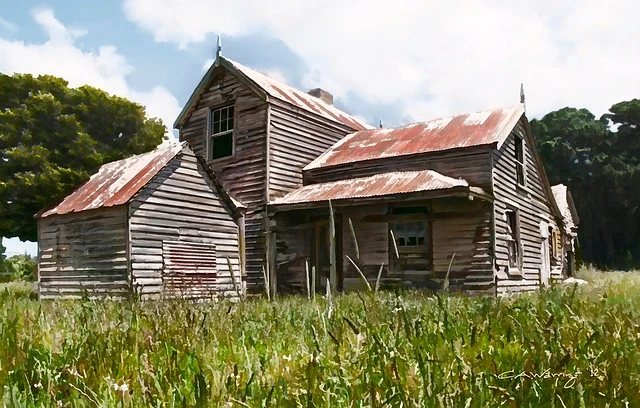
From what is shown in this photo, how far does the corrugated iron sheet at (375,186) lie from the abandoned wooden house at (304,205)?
0.24 feet

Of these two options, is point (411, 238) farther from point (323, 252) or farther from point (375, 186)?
point (323, 252)

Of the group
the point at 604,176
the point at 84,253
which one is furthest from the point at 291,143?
the point at 604,176

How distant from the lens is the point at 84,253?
46.4 feet

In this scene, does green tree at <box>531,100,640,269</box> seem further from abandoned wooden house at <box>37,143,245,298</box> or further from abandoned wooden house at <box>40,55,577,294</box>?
abandoned wooden house at <box>37,143,245,298</box>

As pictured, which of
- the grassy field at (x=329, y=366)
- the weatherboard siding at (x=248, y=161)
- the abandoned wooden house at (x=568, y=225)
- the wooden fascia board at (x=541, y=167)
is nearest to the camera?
the grassy field at (x=329, y=366)

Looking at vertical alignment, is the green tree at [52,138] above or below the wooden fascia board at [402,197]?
above

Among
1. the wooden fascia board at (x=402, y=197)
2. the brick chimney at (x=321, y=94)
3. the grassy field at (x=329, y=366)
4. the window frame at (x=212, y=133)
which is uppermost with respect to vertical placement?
the brick chimney at (x=321, y=94)

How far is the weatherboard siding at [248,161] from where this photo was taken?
1734 centimetres

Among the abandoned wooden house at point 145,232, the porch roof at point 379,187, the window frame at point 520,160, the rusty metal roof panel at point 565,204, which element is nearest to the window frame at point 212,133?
the porch roof at point 379,187

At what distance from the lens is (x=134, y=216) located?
1312cm

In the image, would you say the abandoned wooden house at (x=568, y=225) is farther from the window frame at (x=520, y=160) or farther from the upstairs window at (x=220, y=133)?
the upstairs window at (x=220, y=133)

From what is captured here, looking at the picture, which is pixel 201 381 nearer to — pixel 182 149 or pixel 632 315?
pixel 632 315

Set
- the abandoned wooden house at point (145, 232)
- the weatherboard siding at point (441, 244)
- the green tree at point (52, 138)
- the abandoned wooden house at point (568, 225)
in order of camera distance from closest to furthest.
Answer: the abandoned wooden house at point (145, 232) < the weatherboard siding at point (441, 244) < the green tree at point (52, 138) < the abandoned wooden house at point (568, 225)

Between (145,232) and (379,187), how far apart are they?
6.15 meters
